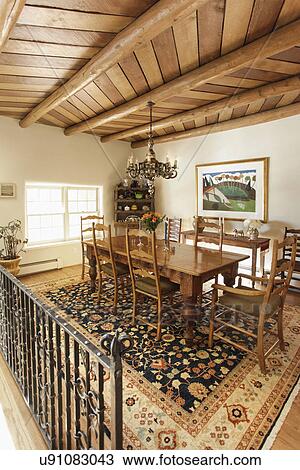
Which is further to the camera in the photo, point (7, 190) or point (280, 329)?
point (7, 190)

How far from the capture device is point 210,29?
2.00m

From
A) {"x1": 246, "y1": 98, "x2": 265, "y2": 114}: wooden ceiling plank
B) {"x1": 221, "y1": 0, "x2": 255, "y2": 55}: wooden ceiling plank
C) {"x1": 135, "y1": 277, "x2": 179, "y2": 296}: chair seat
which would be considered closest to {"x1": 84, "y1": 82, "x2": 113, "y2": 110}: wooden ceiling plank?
{"x1": 221, "y1": 0, "x2": 255, "y2": 55}: wooden ceiling plank

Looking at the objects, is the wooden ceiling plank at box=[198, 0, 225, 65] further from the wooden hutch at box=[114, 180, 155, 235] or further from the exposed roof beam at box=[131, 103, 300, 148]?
the wooden hutch at box=[114, 180, 155, 235]

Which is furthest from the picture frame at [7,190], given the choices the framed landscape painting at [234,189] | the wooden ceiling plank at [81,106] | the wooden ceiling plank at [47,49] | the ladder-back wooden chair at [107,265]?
the framed landscape painting at [234,189]

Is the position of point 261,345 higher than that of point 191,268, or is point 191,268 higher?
point 191,268

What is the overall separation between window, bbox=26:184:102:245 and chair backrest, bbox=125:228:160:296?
2.02 meters

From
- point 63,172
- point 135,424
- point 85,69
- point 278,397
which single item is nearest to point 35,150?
point 63,172

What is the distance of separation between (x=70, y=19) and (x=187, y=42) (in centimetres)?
95

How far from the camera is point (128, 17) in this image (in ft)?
6.09

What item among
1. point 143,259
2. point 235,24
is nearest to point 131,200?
point 143,259

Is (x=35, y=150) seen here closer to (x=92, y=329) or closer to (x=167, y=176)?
(x=167, y=176)

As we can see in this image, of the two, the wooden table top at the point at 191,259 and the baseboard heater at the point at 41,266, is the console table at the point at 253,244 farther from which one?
the baseboard heater at the point at 41,266

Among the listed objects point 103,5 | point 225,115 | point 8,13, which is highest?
point 225,115

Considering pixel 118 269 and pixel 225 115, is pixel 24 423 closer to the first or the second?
pixel 118 269
